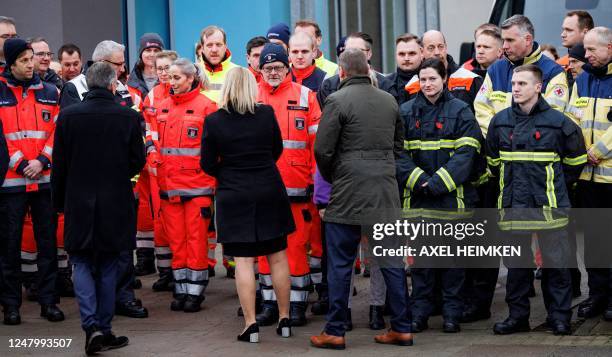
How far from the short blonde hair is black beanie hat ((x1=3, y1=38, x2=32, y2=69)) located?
76.4 inches

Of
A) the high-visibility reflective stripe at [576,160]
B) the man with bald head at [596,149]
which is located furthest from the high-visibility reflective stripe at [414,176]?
the man with bald head at [596,149]

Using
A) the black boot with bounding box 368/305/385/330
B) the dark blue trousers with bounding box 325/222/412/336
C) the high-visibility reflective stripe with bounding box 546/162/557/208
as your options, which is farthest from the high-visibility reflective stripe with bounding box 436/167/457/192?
the black boot with bounding box 368/305/385/330

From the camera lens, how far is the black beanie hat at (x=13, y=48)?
10.1m

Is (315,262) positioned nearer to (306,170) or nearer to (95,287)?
(306,170)

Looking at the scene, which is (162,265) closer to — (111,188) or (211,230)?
(211,230)

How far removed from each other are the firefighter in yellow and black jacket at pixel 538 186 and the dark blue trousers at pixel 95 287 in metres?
2.83

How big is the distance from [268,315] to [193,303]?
0.92 meters

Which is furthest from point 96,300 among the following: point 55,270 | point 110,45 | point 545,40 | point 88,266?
point 545,40

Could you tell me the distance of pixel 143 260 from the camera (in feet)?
41.6

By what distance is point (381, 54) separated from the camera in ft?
69.2

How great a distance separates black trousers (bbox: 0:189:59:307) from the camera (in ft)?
33.6

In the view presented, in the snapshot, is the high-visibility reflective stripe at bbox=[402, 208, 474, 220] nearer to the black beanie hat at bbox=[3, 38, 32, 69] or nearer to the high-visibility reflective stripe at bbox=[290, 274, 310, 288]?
the high-visibility reflective stripe at bbox=[290, 274, 310, 288]

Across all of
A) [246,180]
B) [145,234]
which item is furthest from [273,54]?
[145,234]

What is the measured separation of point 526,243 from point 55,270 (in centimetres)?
389
